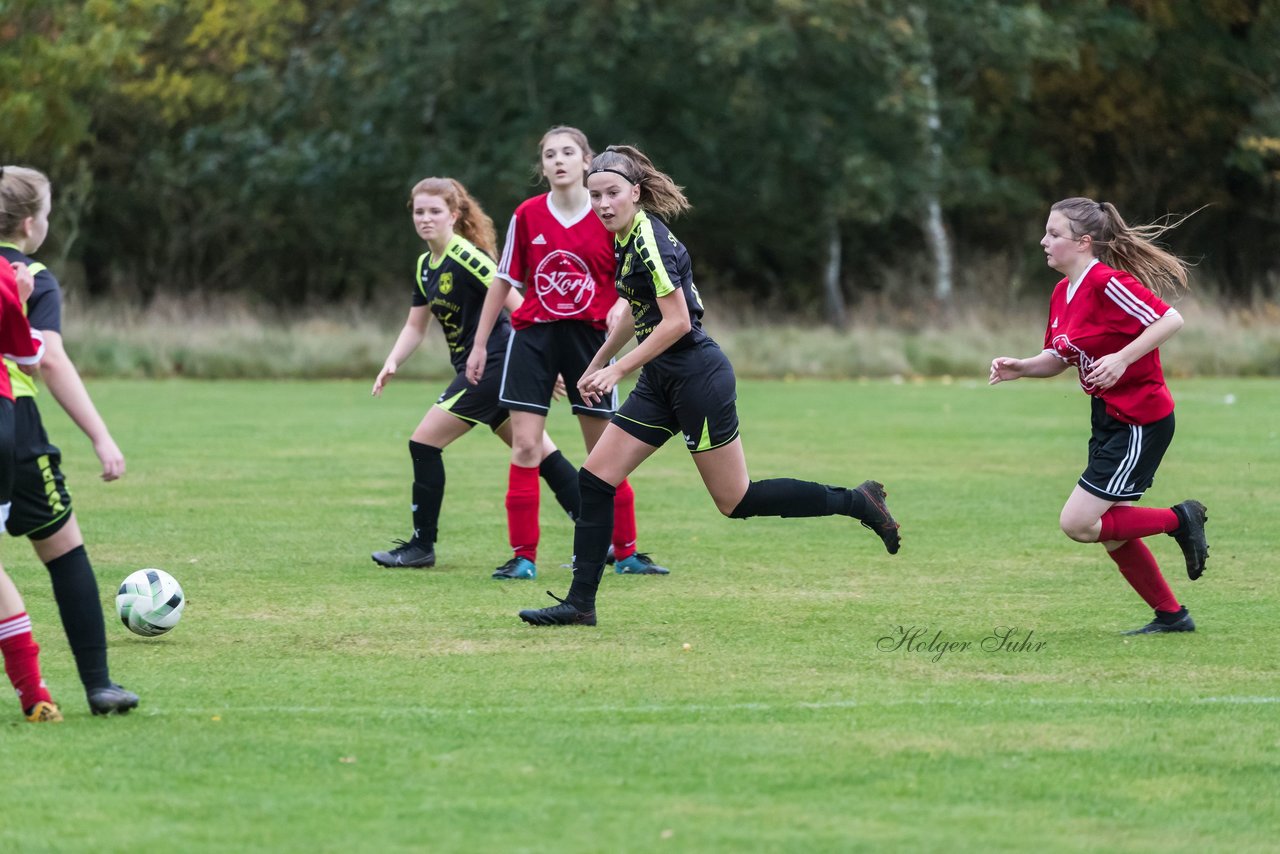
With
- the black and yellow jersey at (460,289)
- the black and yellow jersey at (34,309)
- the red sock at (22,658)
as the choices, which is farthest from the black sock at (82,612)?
the black and yellow jersey at (460,289)

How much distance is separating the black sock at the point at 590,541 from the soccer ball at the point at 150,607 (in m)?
1.49

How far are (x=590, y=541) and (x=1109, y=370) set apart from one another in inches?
80.4

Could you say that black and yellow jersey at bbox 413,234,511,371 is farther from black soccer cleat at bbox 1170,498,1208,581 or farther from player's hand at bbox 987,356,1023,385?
black soccer cleat at bbox 1170,498,1208,581

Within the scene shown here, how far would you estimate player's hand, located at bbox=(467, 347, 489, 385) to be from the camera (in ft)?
27.8

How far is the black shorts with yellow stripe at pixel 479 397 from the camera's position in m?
8.80

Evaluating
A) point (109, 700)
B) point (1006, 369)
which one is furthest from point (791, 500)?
point (109, 700)

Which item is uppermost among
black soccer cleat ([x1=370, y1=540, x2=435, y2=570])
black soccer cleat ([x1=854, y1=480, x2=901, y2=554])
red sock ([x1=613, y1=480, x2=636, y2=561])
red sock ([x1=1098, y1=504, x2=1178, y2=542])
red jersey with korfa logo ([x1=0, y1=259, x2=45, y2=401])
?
red jersey with korfa logo ([x1=0, y1=259, x2=45, y2=401])

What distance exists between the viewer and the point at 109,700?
5391 millimetres

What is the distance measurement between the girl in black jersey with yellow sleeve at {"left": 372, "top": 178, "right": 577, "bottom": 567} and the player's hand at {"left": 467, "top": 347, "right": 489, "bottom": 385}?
0.72ft

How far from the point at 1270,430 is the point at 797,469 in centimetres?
533

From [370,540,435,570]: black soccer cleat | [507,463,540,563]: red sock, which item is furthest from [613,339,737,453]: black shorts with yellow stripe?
[370,540,435,570]: black soccer cleat

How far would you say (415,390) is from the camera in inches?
917

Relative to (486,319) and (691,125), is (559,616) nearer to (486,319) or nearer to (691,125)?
(486,319)

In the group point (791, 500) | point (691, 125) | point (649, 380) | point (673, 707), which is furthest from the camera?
point (691, 125)
